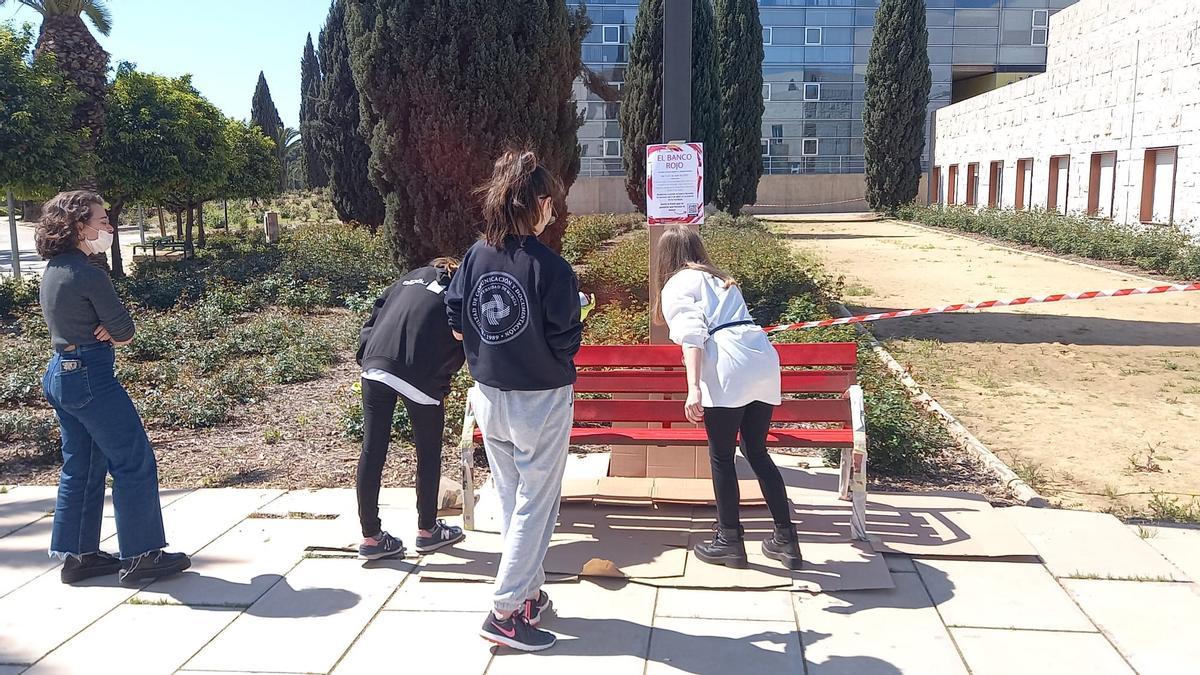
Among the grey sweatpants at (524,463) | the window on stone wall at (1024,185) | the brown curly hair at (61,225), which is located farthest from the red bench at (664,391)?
the window on stone wall at (1024,185)

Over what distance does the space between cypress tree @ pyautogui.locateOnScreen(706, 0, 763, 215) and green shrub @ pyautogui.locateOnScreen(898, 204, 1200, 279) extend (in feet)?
21.9

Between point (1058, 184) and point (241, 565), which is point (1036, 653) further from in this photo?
point (1058, 184)

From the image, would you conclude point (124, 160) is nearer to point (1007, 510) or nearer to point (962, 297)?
point (962, 297)

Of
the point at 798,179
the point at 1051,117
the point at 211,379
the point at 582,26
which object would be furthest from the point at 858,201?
the point at 211,379

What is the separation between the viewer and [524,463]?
11.2 ft

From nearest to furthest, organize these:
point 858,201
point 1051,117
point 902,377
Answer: point 902,377, point 1051,117, point 858,201

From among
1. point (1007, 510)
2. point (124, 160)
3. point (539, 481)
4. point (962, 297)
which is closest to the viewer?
point (539, 481)

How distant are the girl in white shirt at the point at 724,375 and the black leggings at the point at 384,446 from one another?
1.16 m

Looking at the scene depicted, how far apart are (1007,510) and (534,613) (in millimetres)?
2780

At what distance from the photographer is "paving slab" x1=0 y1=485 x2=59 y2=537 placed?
16.5ft

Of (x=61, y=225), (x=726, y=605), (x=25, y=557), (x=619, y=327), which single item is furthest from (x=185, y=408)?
(x=726, y=605)


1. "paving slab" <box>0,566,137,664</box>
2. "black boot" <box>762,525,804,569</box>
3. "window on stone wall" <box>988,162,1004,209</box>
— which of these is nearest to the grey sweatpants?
"black boot" <box>762,525,804,569</box>

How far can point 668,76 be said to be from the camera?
557cm

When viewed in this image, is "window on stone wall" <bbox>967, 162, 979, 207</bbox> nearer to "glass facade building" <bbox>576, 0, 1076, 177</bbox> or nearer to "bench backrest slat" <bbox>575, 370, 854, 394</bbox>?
"glass facade building" <bbox>576, 0, 1076, 177</bbox>
